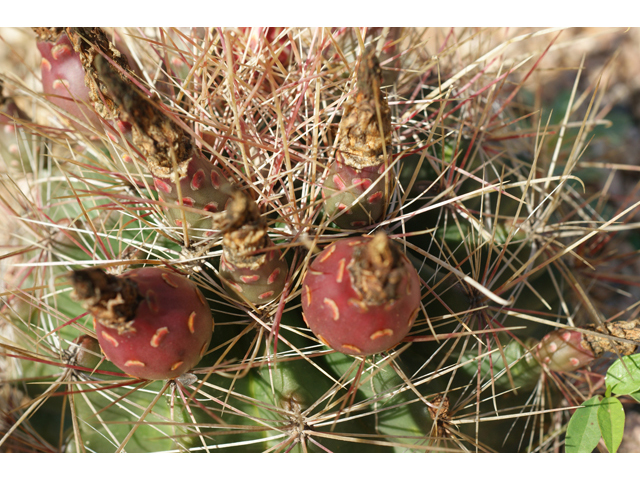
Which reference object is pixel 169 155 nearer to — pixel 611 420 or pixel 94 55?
pixel 94 55

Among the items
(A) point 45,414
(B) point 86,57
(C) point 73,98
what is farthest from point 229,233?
(A) point 45,414

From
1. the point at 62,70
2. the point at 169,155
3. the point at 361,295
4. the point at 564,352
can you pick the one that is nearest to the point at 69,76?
the point at 62,70

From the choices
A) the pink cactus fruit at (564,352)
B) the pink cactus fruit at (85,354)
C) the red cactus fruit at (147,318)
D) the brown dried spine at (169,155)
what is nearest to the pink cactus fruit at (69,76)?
the brown dried spine at (169,155)

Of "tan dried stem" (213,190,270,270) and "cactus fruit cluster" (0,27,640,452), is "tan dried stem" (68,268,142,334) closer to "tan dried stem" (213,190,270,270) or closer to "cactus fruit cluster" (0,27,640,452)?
"cactus fruit cluster" (0,27,640,452)

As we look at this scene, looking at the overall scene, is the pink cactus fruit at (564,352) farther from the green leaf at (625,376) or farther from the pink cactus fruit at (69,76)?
the pink cactus fruit at (69,76)

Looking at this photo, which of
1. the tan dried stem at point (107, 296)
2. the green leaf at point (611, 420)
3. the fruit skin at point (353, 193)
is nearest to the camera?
the tan dried stem at point (107, 296)
